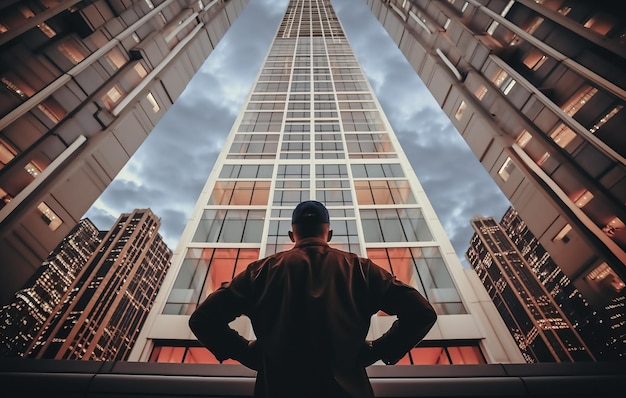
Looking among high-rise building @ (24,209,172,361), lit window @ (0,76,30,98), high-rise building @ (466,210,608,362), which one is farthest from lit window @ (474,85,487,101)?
high-rise building @ (466,210,608,362)

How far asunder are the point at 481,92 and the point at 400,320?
14.4 m

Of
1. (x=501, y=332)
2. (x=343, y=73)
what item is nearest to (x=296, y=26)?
(x=343, y=73)

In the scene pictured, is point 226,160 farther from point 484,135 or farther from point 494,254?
point 494,254

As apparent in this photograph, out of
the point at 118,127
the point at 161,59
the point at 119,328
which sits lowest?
the point at 119,328

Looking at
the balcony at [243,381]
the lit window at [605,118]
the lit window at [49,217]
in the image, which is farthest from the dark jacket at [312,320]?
the lit window at [605,118]

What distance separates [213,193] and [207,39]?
10883 mm

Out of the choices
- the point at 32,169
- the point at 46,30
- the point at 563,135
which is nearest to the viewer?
the point at 32,169

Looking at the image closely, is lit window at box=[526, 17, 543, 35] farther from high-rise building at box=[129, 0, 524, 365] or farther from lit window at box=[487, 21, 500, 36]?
high-rise building at box=[129, 0, 524, 365]

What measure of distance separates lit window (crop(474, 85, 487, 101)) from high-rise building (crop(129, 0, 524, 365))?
9.00 m

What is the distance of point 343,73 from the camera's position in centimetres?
4431

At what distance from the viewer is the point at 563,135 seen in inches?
388

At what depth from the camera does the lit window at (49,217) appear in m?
7.75

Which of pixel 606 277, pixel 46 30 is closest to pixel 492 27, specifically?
pixel 606 277

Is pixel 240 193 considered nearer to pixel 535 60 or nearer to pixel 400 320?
pixel 535 60
